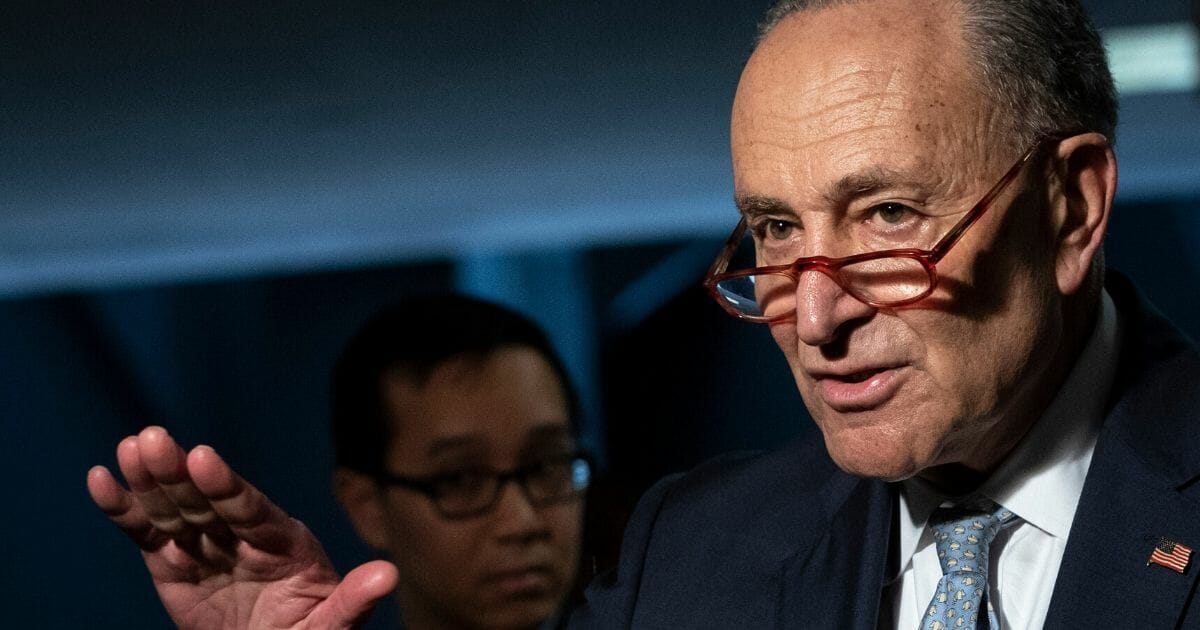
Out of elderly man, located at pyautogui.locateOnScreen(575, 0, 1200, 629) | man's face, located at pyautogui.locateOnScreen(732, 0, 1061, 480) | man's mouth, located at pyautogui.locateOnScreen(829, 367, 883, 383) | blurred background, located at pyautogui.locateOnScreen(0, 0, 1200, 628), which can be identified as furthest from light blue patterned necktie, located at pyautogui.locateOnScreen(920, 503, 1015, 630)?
blurred background, located at pyautogui.locateOnScreen(0, 0, 1200, 628)

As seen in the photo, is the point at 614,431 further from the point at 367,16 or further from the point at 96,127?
the point at 96,127

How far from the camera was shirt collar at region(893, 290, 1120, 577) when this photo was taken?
144 centimetres

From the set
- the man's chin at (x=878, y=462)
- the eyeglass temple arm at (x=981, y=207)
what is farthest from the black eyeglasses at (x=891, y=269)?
the man's chin at (x=878, y=462)

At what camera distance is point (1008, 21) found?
1319 millimetres

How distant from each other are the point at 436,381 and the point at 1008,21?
97 centimetres

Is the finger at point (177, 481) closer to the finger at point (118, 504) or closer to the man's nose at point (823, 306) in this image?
the finger at point (118, 504)

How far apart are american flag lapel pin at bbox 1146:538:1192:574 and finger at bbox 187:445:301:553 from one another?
0.89 meters

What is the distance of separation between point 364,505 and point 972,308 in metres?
1.01

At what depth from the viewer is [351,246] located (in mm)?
1990

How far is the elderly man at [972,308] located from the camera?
4.23 feet

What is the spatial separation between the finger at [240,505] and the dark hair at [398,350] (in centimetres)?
48

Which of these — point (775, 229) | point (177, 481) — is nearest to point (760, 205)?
point (775, 229)

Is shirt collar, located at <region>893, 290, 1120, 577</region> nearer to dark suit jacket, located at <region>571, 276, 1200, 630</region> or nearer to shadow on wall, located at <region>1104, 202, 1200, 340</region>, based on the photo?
dark suit jacket, located at <region>571, 276, 1200, 630</region>

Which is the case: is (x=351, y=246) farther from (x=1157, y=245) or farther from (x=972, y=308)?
(x=1157, y=245)
